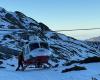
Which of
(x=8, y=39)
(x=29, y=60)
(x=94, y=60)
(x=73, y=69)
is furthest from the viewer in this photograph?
(x=8, y=39)

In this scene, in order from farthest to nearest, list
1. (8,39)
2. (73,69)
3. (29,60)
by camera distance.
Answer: (8,39) < (29,60) < (73,69)

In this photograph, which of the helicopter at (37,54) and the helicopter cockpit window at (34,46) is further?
the helicopter cockpit window at (34,46)

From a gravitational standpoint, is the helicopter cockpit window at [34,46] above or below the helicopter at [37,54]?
above

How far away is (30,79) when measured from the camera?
28812 millimetres

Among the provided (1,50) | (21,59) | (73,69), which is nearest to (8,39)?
(1,50)

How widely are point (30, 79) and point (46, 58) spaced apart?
40.8 ft

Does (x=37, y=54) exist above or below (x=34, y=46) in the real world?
below

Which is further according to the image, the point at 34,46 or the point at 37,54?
the point at 34,46

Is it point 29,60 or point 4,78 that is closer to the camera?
point 4,78

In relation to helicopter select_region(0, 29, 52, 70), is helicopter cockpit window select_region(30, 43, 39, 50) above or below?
above

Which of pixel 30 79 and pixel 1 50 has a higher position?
pixel 30 79

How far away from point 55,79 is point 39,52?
44.4 ft

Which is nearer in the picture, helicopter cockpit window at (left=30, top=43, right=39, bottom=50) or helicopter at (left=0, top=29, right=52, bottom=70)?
helicopter at (left=0, top=29, right=52, bottom=70)

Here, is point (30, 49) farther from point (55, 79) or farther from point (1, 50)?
point (1, 50)
